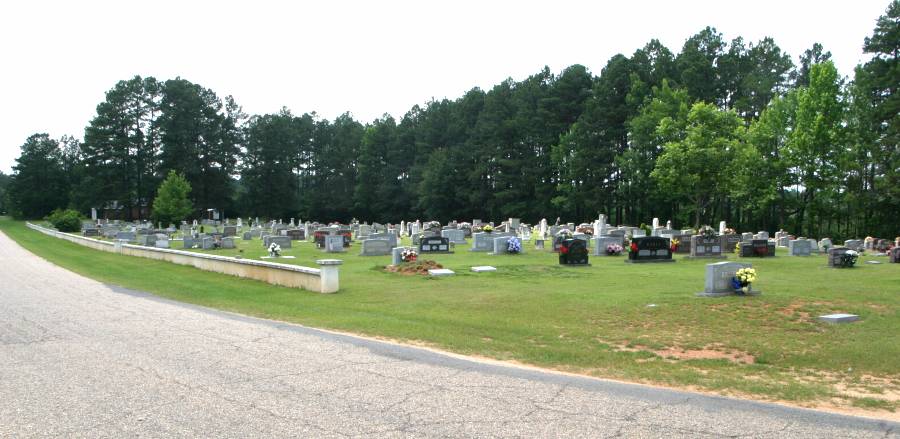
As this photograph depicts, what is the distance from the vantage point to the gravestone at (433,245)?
26656 millimetres

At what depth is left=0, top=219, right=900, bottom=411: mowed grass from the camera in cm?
732

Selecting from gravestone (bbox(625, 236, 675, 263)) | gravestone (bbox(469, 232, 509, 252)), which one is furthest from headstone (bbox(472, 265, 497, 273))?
gravestone (bbox(469, 232, 509, 252))

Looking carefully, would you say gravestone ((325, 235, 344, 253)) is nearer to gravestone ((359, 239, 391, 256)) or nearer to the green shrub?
gravestone ((359, 239, 391, 256))

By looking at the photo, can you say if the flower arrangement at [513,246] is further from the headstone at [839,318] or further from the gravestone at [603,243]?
the headstone at [839,318]

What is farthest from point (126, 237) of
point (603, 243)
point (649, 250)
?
point (649, 250)

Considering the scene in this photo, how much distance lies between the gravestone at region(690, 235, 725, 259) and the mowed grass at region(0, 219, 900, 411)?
4109mm

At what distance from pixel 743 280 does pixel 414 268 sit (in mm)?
9566

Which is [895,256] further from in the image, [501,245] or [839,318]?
[839,318]

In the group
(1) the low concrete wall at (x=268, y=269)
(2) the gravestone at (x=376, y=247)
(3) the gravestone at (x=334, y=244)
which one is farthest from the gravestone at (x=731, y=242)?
(1) the low concrete wall at (x=268, y=269)

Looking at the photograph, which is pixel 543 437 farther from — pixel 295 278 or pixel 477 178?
pixel 477 178

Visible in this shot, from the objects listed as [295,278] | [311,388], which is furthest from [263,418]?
[295,278]

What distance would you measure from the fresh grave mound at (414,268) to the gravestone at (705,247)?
10.6 metres

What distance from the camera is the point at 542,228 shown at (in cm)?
3703

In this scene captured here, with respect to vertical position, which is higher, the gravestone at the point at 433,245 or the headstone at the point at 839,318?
the gravestone at the point at 433,245
